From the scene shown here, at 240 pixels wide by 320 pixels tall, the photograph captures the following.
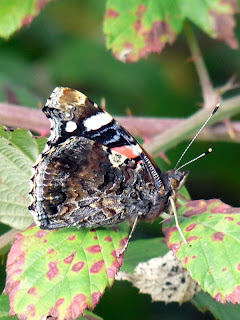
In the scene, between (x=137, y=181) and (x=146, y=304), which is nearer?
(x=137, y=181)

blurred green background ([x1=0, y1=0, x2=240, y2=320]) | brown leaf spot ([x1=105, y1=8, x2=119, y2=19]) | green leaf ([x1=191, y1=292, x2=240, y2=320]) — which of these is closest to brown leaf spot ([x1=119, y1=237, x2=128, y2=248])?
green leaf ([x1=191, y1=292, x2=240, y2=320])

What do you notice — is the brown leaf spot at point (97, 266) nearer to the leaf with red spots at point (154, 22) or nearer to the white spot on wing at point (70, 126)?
the white spot on wing at point (70, 126)

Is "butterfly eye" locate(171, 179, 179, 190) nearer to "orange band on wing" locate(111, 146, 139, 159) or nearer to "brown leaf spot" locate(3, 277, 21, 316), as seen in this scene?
"orange band on wing" locate(111, 146, 139, 159)

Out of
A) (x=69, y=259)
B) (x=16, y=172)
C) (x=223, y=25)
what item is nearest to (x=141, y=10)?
(x=223, y=25)

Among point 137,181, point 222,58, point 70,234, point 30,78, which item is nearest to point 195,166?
point 222,58

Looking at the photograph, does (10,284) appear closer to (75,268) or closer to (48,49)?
(75,268)
